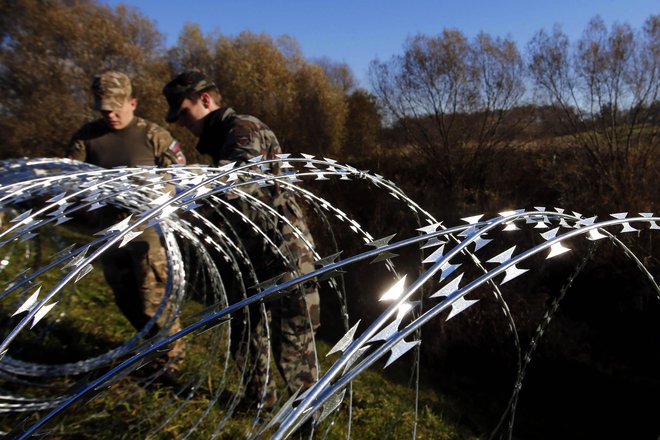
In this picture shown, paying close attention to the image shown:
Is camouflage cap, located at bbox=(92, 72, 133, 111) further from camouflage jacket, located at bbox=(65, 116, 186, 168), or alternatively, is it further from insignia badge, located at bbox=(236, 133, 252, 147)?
insignia badge, located at bbox=(236, 133, 252, 147)

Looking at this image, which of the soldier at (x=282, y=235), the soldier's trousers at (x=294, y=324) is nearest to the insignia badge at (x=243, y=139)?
the soldier at (x=282, y=235)

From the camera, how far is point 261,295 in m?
1.05

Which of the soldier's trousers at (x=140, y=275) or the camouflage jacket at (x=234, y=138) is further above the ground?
the camouflage jacket at (x=234, y=138)

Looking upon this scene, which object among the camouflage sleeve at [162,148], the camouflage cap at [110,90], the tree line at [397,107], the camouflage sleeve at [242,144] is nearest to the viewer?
the camouflage sleeve at [242,144]

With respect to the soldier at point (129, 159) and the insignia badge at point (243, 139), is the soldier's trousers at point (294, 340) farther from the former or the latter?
the insignia badge at point (243, 139)

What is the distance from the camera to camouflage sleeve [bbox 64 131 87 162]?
3561mm

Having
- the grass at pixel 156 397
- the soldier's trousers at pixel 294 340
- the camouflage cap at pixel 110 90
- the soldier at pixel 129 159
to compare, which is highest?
the camouflage cap at pixel 110 90

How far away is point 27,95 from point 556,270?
19543 millimetres

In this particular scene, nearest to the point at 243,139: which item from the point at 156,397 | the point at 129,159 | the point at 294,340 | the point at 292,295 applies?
the point at 292,295

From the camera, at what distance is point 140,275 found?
3.57 meters

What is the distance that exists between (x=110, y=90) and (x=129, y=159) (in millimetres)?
530

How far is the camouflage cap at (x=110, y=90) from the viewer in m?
3.37

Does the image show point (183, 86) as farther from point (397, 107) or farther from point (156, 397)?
point (397, 107)

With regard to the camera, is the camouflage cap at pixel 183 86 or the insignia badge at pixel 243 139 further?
the camouflage cap at pixel 183 86
